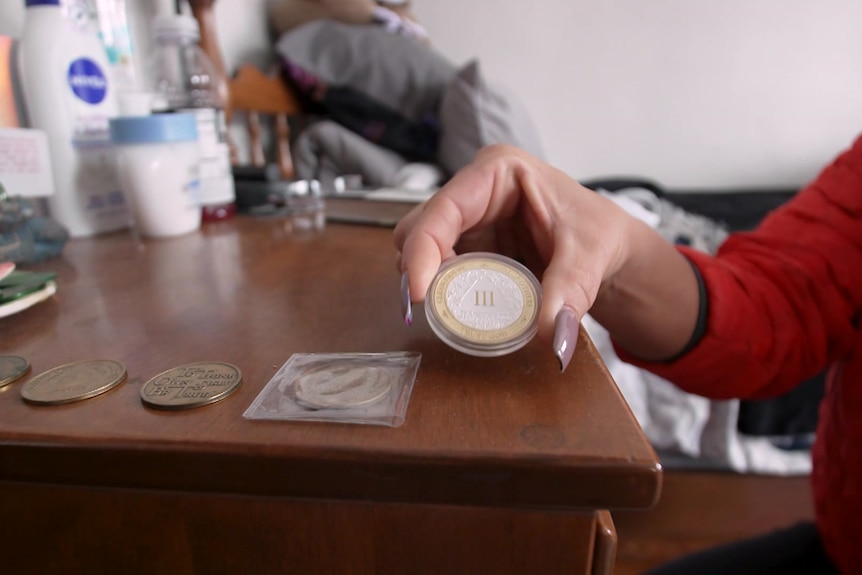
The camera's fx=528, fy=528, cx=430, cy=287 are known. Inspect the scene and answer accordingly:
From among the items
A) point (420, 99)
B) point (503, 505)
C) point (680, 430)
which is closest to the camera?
point (503, 505)

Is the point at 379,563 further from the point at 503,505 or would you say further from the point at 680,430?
the point at 680,430

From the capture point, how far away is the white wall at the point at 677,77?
71.6 inches

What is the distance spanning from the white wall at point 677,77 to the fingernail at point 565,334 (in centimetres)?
180

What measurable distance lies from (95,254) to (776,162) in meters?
2.22

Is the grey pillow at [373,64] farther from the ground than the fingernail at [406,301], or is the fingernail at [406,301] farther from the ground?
the grey pillow at [373,64]

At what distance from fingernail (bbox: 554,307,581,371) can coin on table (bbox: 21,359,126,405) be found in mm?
203

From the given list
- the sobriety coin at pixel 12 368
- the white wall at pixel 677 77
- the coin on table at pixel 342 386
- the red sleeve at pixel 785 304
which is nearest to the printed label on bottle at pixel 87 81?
the sobriety coin at pixel 12 368

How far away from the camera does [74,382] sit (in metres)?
0.25

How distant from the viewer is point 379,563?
0.71 ft

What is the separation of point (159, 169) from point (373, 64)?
89 centimetres

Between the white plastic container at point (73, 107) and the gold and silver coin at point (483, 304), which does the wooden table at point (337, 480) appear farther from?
the white plastic container at point (73, 107)

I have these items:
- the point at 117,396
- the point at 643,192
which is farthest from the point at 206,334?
the point at 643,192

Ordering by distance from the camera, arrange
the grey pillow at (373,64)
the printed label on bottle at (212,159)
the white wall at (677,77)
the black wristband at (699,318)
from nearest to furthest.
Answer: the black wristband at (699,318) < the printed label on bottle at (212,159) < the grey pillow at (373,64) < the white wall at (677,77)

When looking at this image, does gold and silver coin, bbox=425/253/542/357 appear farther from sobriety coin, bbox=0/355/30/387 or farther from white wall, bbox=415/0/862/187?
white wall, bbox=415/0/862/187
